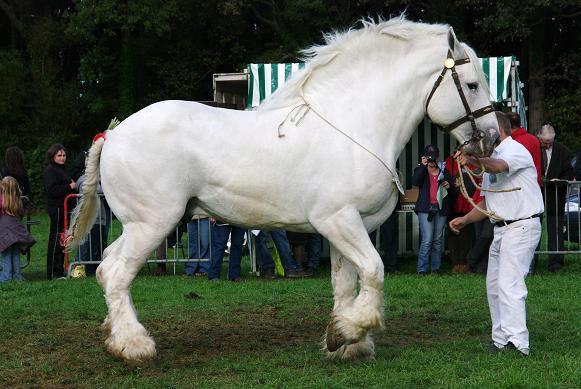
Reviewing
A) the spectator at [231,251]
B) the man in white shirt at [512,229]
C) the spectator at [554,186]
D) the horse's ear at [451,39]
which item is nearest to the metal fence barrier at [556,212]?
the spectator at [554,186]

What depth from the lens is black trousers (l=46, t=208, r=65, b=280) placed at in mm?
13234

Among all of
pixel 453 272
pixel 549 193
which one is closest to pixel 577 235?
pixel 549 193

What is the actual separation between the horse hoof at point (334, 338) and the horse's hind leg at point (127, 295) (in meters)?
1.43

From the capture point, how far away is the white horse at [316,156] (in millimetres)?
6719

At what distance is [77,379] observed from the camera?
257 inches

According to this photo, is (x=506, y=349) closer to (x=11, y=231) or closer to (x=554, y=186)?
(x=554, y=186)

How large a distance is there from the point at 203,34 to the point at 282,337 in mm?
25470

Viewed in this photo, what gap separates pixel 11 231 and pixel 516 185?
826cm

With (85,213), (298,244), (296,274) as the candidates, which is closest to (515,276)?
(85,213)

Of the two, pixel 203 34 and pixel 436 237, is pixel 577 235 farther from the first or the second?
pixel 203 34

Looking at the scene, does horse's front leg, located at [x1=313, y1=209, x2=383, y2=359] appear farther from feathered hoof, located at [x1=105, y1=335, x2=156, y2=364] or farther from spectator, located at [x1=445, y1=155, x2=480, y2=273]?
spectator, located at [x1=445, y1=155, x2=480, y2=273]

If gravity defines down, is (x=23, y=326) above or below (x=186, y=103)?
below

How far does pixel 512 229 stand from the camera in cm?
696

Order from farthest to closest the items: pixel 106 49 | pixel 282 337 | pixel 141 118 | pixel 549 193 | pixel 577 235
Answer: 1. pixel 106 49
2. pixel 577 235
3. pixel 549 193
4. pixel 282 337
5. pixel 141 118
